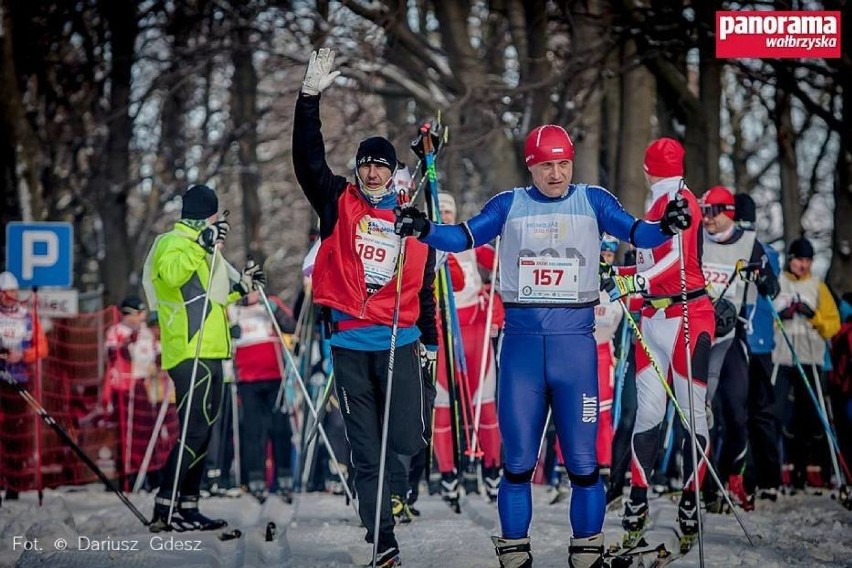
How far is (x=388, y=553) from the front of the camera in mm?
6328

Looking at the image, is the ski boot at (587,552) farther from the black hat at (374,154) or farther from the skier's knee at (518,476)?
the black hat at (374,154)

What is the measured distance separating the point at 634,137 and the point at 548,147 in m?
8.20

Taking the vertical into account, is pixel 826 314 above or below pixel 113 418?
above

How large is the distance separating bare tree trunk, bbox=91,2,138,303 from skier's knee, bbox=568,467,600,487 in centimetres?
1634

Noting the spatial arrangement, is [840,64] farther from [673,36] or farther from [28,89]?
[28,89]

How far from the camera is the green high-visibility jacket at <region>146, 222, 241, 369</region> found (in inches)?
313

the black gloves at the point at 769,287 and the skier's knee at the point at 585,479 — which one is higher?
the black gloves at the point at 769,287

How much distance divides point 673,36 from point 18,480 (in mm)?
8570

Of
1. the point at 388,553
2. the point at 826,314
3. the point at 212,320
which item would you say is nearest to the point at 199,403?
the point at 212,320

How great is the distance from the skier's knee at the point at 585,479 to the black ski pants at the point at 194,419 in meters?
2.85

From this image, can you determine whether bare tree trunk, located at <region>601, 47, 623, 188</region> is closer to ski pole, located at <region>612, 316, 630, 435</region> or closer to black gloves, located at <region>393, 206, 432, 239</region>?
ski pole, located at <region>612, 316, 630, 435</region>

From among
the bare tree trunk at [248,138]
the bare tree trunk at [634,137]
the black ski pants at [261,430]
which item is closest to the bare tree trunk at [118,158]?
the bare tree trunk at [248,138]

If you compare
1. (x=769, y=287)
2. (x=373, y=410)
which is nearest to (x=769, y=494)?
(x=769, y=287)

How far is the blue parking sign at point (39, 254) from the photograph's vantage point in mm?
11570
